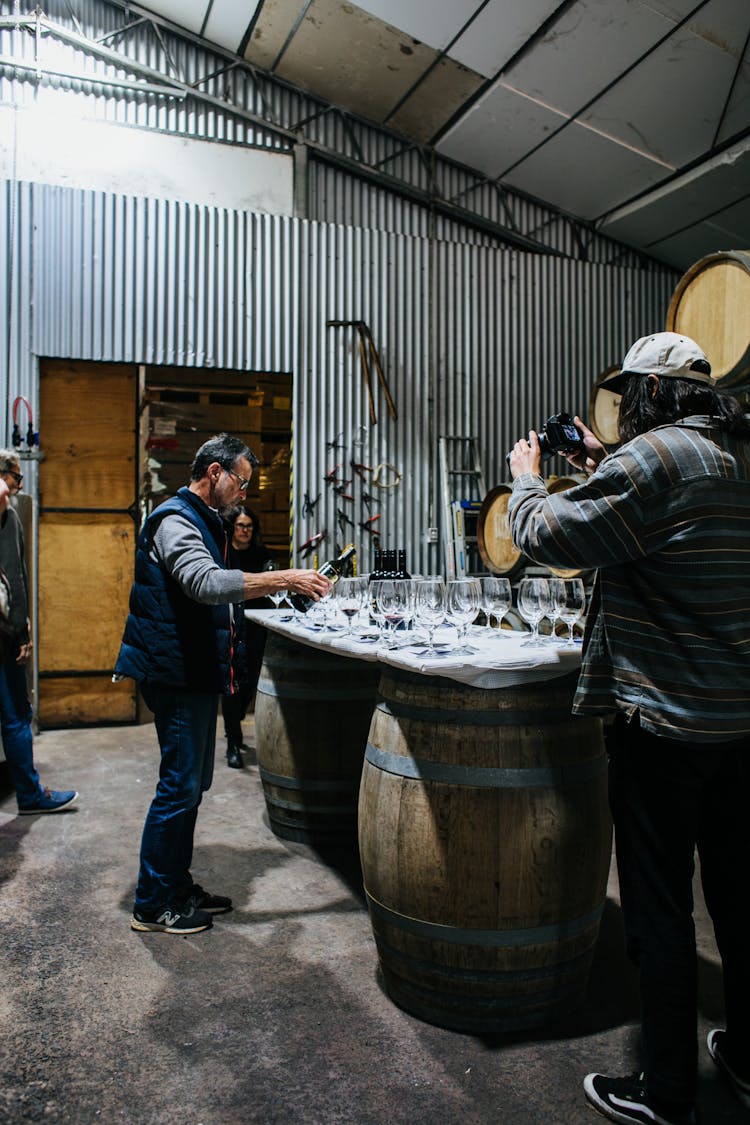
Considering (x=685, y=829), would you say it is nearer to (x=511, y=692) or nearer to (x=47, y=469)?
(x=511, y=692)

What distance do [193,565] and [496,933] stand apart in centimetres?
153


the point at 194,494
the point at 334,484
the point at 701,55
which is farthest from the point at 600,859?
the point at 701,55

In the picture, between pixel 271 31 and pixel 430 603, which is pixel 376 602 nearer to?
pixel 430 603

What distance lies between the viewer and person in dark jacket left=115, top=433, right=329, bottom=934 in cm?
297

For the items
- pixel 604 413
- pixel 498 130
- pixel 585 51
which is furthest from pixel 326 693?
pixel 498 130

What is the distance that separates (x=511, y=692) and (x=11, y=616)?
3.06 m

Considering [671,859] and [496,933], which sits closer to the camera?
[671,859]

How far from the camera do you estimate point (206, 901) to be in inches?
129

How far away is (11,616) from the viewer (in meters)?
4.33

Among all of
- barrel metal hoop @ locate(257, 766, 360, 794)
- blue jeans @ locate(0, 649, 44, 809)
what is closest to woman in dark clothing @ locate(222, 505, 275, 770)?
blue jeans @ locate(0, 649, 44, 809)

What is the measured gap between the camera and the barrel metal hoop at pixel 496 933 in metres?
2.28

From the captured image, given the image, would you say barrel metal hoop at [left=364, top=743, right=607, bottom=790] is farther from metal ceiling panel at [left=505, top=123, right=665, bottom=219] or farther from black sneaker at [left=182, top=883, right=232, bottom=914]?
metal ceiling panel at [left=505, top=123, right=665, bottom=219]

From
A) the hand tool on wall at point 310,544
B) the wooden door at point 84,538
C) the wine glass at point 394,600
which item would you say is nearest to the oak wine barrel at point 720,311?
the wine glass at point 394,600

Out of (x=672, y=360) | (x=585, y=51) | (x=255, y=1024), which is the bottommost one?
(x=255, y=1024)
